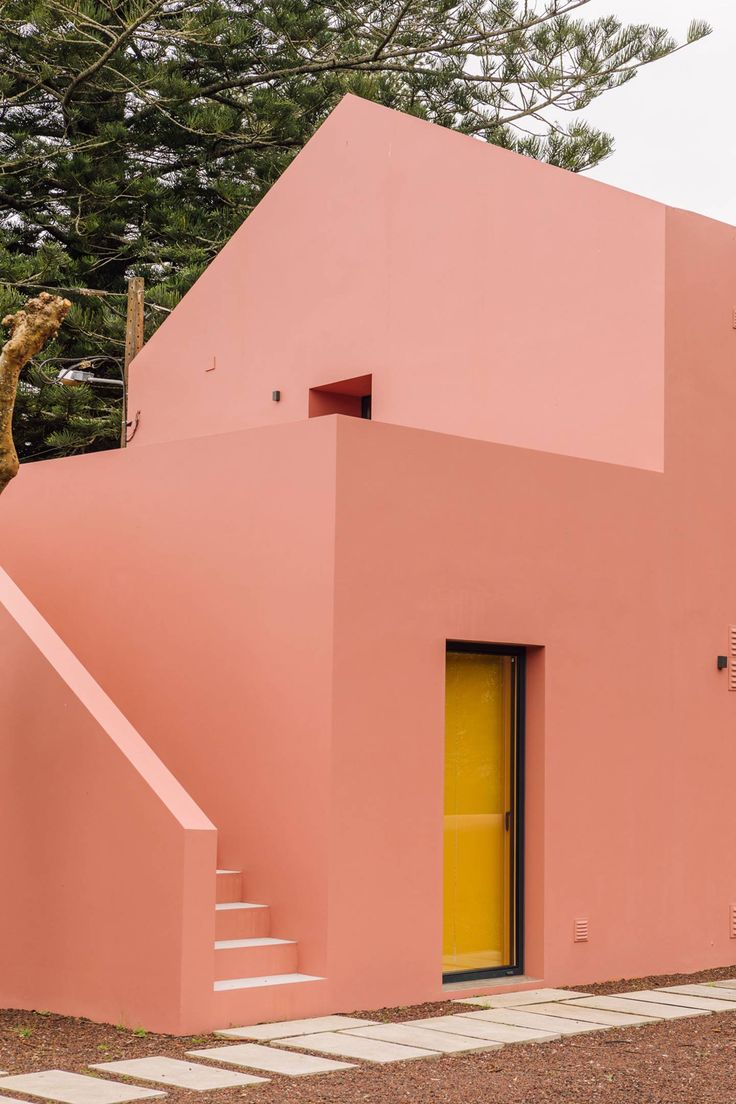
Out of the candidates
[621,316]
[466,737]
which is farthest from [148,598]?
[621,316]

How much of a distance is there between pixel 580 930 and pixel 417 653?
217 centimetres

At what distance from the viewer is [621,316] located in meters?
9.89

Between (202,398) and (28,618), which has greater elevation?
(202,398)

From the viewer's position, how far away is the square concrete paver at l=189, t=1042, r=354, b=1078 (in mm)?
5949

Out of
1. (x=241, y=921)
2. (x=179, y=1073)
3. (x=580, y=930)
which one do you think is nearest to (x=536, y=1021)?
(x=580, y=930)

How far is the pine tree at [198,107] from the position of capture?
1973cm

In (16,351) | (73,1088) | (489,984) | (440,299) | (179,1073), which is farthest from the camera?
(440,299)

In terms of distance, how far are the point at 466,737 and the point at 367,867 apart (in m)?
1.22

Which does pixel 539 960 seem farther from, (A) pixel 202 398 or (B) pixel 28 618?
(A) pixel 202 398

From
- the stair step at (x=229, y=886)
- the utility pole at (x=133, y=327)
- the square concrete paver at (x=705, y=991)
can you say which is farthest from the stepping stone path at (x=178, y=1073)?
the utility pole at (x=133, y=327)

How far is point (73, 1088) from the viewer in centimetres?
556

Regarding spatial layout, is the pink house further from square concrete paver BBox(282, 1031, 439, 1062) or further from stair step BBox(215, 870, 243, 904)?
square concrete paver BBox(282, 1031, 439, 1062)

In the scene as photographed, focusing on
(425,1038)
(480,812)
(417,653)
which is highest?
(417,653)

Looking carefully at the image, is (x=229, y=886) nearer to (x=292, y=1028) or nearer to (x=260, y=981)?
(x=260, y=981)
